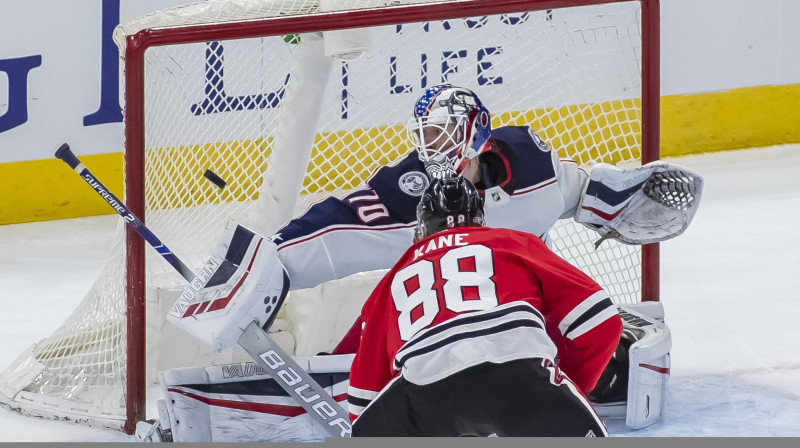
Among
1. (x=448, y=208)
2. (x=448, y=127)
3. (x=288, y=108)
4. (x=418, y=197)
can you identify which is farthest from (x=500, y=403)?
(x=288, y=108)

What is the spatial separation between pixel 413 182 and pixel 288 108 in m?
0.67

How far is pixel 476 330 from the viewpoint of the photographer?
1990 millimetres

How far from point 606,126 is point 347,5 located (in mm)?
786

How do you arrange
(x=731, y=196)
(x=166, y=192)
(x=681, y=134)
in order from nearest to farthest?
1. (x=166, y=192)
2. (x=731, y=196)
3. (x=681, y=134)

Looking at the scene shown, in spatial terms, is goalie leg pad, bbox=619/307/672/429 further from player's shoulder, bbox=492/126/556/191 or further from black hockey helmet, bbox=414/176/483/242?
black hockey helmet, bbox=414/176/483/242

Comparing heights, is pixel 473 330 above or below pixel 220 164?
below

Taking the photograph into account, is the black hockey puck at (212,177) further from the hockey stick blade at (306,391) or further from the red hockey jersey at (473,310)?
the red hockey jersey at (473,310)

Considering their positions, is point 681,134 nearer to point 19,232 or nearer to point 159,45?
point 19,232

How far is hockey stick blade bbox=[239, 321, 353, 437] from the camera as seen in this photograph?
8.88 ft

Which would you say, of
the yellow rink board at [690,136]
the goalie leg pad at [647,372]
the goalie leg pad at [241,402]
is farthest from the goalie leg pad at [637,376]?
the yellow rink board at [690,136]

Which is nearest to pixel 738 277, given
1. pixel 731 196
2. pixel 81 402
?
pixel 731 196

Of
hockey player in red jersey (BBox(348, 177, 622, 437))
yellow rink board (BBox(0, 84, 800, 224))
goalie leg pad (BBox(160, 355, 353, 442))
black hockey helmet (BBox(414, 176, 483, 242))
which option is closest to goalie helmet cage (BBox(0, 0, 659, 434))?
goalie leg pad (BBox(160, 355, 353, 442))

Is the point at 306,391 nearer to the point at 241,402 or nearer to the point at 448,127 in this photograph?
the point at 241,402

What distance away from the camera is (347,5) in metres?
2.94
